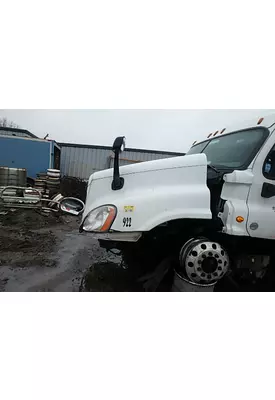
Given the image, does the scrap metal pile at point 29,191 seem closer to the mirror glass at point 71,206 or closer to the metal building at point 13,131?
the mirror glass at point 71,206

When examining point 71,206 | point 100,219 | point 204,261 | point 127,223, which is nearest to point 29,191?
point 71,206

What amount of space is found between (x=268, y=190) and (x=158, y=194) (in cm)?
123

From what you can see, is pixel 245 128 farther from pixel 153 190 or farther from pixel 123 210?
pixel 123 210

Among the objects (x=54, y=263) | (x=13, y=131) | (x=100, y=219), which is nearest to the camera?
(x=100, y=219)

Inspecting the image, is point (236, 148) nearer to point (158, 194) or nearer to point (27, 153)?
point (158, 194)

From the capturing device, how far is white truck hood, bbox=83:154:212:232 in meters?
2.26

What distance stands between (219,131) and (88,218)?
2356 millimetres

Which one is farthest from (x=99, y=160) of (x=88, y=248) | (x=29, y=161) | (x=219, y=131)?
(x=219, y=131)

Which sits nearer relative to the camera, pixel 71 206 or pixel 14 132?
pixel 71 206

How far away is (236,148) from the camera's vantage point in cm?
275

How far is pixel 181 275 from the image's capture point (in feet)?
8.12

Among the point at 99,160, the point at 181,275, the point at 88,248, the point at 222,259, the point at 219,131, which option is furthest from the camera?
the point at 99,160

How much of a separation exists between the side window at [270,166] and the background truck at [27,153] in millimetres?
10197

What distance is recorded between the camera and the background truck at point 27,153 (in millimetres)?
10359
